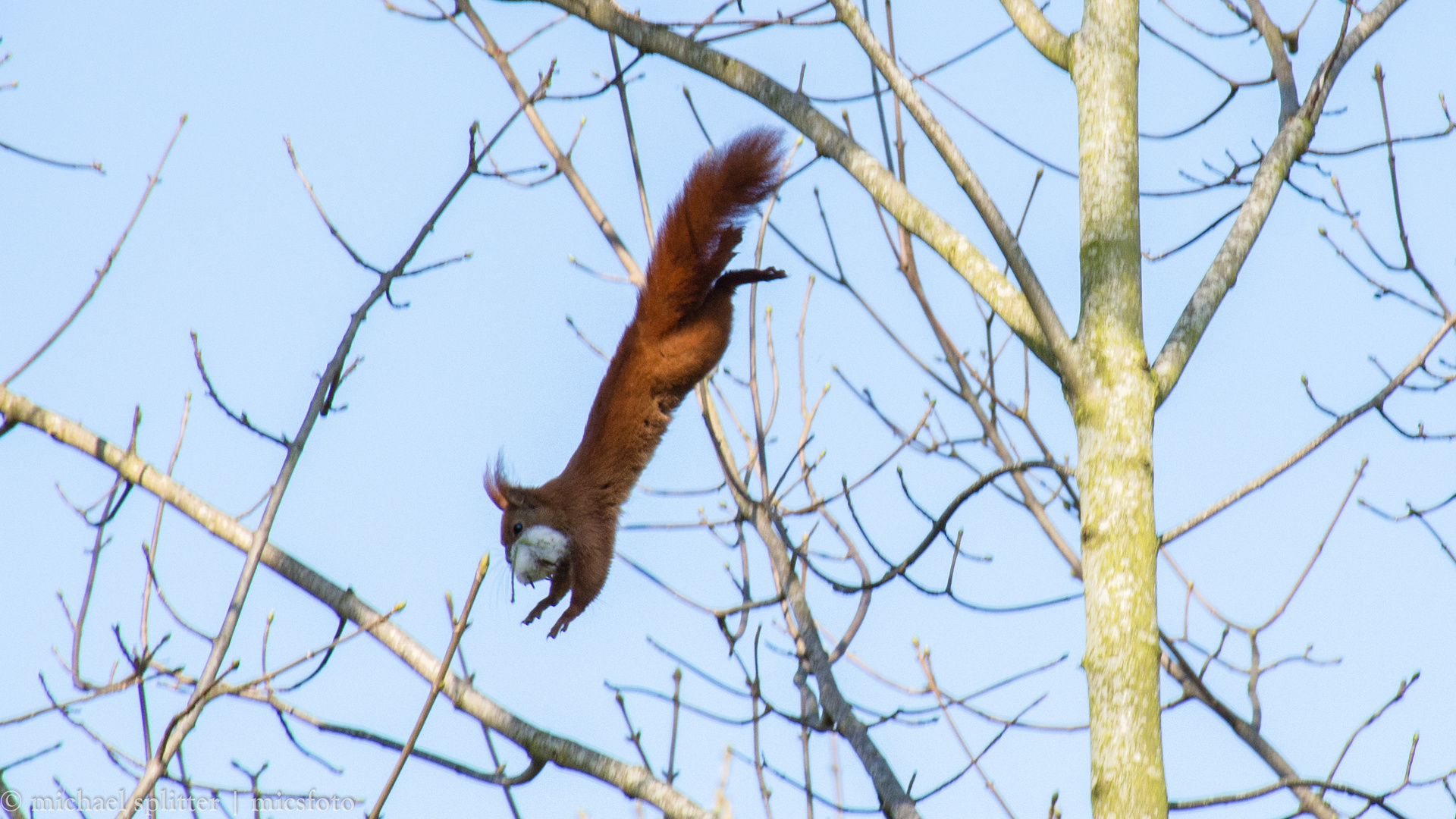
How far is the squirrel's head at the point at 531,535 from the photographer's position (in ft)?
13.0

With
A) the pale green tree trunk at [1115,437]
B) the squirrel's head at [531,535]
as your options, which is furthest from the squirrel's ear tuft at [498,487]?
the pale green tree trunk at [1115,437]

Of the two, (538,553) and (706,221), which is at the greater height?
(706,221)

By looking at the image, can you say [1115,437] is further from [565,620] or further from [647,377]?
[565,620]

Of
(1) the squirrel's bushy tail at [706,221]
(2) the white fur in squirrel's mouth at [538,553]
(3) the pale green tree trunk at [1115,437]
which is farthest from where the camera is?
(2) the white fur in squirrel's mouth at [538,553]

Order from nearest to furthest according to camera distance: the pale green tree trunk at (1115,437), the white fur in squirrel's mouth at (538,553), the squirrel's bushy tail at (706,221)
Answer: the pale green tree trunk at (1115,437) < the squirrel's bushy tail at (706,221) < the white fur in squirrel's mouth at (538,553)

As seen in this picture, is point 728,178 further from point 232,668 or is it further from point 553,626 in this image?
point 232,668

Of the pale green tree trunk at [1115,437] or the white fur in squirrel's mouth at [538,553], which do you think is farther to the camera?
the white fur in squirrel's mouth at [538,553]

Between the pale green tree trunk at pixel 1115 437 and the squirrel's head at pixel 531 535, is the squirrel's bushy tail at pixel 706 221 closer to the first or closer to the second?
the squirrel's head at pixel 531 535

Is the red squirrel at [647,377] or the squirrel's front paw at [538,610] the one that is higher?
the red squirrel at [647,377]

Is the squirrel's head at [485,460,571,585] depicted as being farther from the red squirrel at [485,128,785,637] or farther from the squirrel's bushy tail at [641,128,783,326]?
the squirrel's bushy tail at [641,128,783,326]

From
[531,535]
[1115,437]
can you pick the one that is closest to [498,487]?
[531,535]

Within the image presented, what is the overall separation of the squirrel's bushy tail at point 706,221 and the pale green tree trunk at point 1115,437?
4.30 feet

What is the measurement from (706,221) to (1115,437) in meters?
1.85

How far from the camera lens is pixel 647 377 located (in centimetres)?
399
